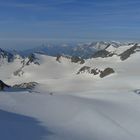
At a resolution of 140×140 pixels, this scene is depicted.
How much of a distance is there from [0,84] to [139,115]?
40.6m

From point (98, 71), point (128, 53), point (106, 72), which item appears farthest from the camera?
point (128, 53)

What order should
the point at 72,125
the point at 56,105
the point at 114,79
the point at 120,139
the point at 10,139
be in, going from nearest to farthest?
the point at 10,139 < the point at 120,139 < the point at 72,125 < the point at 56,105 < the point at 114,79

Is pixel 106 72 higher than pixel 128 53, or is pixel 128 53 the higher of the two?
pixel 128 53

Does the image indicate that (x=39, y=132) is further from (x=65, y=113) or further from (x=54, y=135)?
(x=65, y=113)

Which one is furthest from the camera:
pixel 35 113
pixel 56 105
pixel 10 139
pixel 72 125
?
pixel 56 105

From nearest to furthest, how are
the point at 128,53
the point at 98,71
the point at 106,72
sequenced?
1. the point at 106,72
2. the point at 98,71
3. the point at 128,53

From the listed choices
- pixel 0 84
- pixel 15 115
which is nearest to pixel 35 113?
pixel 15 115

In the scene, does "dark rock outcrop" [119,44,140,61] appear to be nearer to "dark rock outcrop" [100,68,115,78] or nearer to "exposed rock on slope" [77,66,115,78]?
"exposed rock on slope" [77,66,115,78]

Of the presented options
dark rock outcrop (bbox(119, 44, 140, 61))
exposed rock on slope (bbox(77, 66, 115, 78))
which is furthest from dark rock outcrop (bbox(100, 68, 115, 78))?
dark rock outcrop (bbox(119, 44, 140, 61))

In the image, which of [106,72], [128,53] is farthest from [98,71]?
[128,53]

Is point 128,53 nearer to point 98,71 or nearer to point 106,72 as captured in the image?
point 98,71

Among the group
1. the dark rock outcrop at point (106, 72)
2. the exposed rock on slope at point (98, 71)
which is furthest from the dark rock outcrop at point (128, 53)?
the dark rock outcrop at point (106, 72)

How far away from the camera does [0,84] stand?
265 ft

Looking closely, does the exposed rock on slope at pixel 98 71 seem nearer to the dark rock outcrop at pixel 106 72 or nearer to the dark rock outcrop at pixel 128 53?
the dark rock outcrop at pixel 106 72
